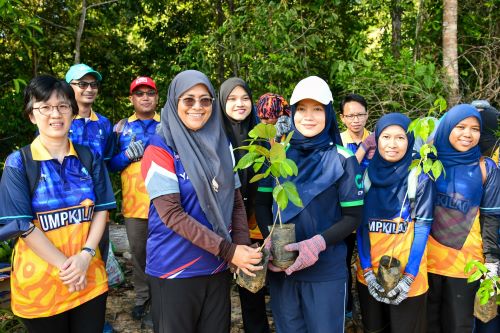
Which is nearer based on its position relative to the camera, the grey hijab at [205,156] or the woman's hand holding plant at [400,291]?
the grey hijab at [205,156]

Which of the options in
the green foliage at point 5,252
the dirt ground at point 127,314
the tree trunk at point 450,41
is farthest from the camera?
the tree trunk at point 450,41

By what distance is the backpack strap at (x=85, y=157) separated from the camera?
2.52m

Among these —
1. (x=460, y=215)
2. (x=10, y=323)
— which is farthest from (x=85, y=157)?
(x=460, y=215)

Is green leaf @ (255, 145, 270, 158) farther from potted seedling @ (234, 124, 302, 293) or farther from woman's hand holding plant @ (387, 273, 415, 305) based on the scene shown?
woman's hand holding plant @ (387, 273, 415, 305)

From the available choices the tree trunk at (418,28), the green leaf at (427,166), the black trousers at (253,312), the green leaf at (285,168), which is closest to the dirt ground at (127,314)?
the black trousers at (253,312)

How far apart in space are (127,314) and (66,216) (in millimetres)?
2111

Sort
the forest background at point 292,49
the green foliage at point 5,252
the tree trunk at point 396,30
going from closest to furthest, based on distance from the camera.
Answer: the green foliage at point 5,252 → the forest background at point 292,49 → the tree trunk at point 396,30

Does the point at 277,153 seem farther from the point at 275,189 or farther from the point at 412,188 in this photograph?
the point at 412,188

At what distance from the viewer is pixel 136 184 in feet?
12.4

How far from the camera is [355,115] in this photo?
Answer: 13.1 ft

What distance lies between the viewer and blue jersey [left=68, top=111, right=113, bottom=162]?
342 cm

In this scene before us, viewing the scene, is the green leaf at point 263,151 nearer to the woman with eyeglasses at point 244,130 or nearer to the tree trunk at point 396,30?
the woman with eyeglasses at point 244,130

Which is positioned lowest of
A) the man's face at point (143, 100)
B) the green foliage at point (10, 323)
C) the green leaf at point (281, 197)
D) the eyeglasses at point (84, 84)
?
the green foliage at point (10, 323)

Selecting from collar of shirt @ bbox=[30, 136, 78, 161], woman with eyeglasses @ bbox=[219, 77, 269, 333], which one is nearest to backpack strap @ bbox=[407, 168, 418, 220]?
woman with eyeglasses @ bbox=[219, 77, 269, 333]
